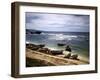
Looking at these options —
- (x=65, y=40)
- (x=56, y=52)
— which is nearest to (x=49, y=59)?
(x=56, y=52)

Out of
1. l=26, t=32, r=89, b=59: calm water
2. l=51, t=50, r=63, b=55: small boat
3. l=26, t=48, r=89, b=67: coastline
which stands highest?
l=26, t=32, r=89, b=59: calm water

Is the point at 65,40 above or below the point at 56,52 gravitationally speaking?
above

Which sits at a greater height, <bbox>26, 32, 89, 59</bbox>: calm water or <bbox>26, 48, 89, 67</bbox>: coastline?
<bbox>26, 32, 89, 59</bbox>: calm water

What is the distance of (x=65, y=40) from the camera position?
2.22m

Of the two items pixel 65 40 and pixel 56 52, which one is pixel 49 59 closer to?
pixel 56 52

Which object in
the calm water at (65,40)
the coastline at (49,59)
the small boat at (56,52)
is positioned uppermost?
the calm water at (65,40)

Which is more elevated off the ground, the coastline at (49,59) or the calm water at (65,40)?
the calm water at (65,40)

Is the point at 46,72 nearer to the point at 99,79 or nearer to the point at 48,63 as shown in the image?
the point at 48,63

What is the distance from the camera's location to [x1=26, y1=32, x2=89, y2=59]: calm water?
2098mm

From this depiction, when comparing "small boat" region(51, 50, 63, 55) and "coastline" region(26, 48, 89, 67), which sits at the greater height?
"small boat" region(51, 50, 63, 55)

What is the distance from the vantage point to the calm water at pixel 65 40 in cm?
210

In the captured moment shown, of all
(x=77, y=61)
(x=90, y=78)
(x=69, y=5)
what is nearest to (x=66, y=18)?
(x=69, y=5)

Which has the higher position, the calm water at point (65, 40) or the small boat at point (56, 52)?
the calm water at point (65, 40)

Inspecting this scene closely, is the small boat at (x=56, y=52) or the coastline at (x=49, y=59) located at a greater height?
the small boat at (x=56, y=52)
